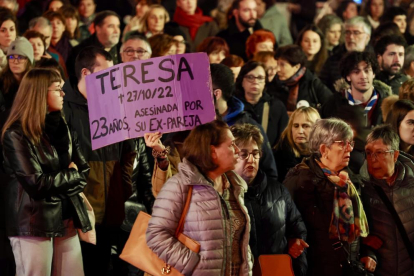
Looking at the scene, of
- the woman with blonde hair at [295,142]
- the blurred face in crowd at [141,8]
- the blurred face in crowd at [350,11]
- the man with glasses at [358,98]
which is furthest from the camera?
the blurred face in crowd at [350,11]

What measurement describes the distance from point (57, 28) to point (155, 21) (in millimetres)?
1350

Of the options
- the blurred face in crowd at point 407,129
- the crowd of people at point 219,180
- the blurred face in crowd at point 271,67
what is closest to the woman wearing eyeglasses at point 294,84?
the blurred face in crowd at point 271,67

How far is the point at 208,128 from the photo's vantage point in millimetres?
6004

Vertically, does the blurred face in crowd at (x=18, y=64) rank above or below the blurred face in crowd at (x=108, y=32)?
below

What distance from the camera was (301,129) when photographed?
864cm

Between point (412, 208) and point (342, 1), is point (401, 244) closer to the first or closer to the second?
point (412, 208)

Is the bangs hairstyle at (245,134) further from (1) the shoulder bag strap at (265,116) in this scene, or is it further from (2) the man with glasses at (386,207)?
(1) the shoulder bag strap at (265,116)

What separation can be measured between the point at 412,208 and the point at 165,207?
2.49 metres

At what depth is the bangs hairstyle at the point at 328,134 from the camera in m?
7.06

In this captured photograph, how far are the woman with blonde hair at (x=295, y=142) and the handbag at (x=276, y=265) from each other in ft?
7.37

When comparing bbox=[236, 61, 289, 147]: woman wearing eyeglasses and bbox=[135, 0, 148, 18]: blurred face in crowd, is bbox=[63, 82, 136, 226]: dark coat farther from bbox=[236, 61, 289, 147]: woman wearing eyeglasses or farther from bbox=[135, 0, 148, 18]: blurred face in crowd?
bbox=[135, 0, 148, 18]: blurred face in crowd

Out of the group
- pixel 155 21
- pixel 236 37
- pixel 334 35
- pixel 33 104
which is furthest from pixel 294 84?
pixel 33 104

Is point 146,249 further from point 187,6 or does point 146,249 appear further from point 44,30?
point 187,6

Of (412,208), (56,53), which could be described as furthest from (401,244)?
(56,53)
